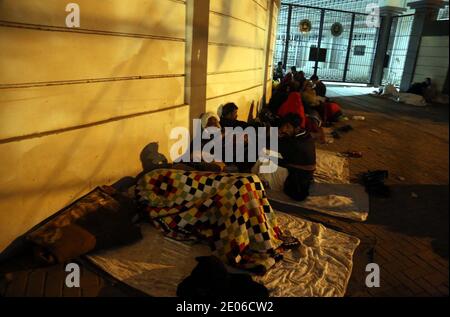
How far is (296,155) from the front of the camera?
163 inches

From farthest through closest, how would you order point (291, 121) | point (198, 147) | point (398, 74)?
point (398, 74)
point (198, 147)
point (291, 121)

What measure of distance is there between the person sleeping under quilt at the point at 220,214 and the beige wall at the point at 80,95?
25.8 inches

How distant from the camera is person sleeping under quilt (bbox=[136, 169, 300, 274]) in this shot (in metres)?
2.78

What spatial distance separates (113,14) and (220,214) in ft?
7.54

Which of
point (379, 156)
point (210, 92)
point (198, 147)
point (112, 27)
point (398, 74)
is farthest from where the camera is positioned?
point (398, 74)

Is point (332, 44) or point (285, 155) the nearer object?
point (285, 155)

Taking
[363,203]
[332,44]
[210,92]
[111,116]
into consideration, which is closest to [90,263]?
[111,116]

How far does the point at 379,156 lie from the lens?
6309 millimetres

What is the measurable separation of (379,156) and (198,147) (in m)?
3.57

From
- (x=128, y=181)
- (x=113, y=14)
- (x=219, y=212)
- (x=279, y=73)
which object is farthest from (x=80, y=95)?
(x=279, y=73)

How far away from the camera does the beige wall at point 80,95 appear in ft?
8.53

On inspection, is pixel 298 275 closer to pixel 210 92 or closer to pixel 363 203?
pixel 363 203

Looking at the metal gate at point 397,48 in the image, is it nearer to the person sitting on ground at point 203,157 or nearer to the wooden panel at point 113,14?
the person sitting on ground at point 203,157
